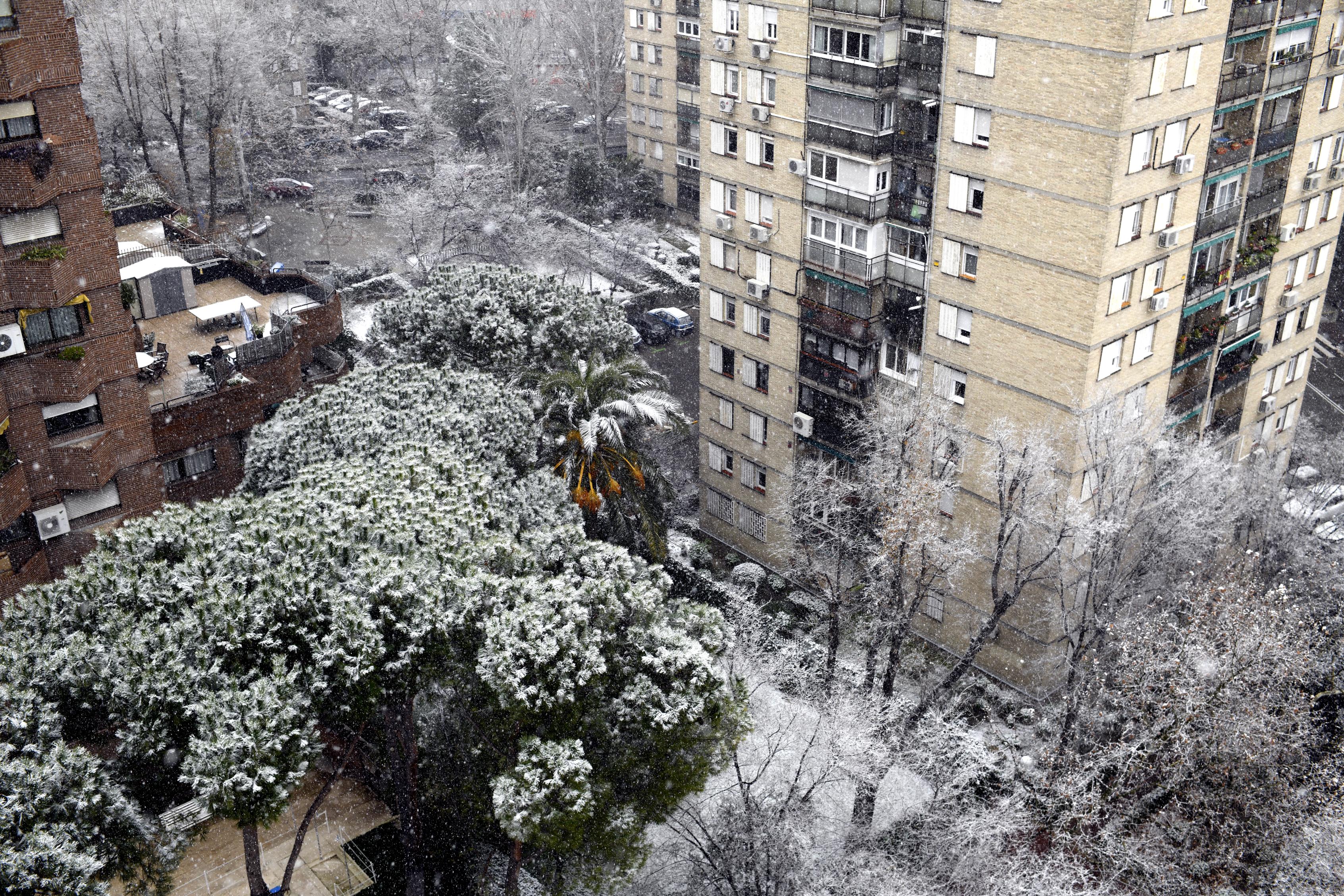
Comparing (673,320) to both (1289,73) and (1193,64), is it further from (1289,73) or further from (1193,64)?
(1193,64)

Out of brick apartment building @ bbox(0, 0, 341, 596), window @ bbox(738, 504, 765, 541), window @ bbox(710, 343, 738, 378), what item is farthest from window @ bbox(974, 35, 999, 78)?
brick apartment building @ bbox(0, 0, 341, 596)

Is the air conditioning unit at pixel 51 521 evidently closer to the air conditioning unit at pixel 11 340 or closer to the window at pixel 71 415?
the window at pixel 71 415

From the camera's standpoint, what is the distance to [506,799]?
867 inches

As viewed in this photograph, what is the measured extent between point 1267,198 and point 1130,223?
9.58 meters

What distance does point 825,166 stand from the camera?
115 feet

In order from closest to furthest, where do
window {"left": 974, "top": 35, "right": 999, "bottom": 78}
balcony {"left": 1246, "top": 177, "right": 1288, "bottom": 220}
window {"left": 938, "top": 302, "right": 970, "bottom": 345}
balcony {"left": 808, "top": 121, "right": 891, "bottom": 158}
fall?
1. window {"left": 974, "top": 35, "right": 999, "bottom": 78}
2. balcony {"left": 808, "top": 121, "right": 891, "bottom": 158}
3. window {"left": 938, "top": 302, "right": 970, "bottom": 345}
4. balcony {"left": 1246, "top": 177, "right": 1288, "bottom": 220}

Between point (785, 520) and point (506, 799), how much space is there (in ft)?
61.7

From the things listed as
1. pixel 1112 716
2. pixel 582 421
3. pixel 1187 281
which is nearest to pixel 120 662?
pixel 582 421

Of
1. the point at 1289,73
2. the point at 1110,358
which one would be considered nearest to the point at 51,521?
the point at 1110,358

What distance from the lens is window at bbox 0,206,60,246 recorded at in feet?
98.7

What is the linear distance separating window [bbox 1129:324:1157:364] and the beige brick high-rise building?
0.13 metres

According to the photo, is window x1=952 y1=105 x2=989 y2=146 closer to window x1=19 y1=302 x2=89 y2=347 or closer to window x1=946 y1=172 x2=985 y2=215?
window x1=946 y1=172 x2=985 y2=215

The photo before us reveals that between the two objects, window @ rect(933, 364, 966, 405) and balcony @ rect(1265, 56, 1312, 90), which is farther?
window @ rect(933, 364, 966, 405)

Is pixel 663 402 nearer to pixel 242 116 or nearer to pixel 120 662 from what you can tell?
pixel 120 662
